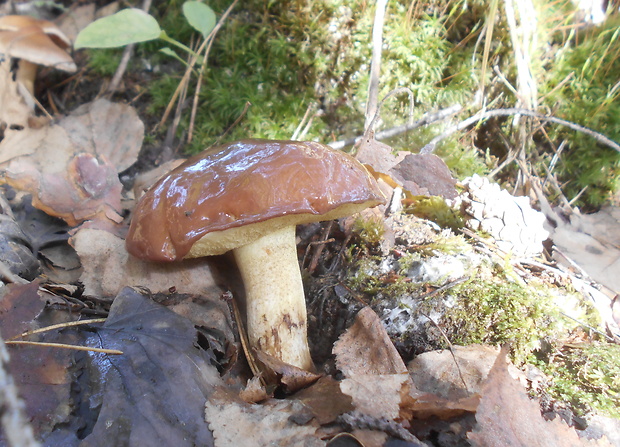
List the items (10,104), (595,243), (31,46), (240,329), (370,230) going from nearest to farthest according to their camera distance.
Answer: (240,329), (370,230), (595,243), (10,104), (31,46)

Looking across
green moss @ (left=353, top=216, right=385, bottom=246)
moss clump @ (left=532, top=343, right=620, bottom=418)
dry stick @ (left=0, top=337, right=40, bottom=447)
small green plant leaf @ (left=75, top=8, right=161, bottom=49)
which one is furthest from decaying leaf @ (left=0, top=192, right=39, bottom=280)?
moss clump @ (left=532, top=343, right=620, bottom=418)

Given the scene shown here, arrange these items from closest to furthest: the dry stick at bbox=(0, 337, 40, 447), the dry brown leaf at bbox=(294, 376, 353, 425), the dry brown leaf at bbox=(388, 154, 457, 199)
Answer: the dry stick at bbox=(0, 337, 40, 447)
the dry brown leaf at bbox=(294, 376, 353, 425)
the dry brown leaf at bbox=(388, 154, 457, 199)

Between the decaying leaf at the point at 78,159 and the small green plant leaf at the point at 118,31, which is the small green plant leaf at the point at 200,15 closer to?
the small green plant leaf at the point at 118,31

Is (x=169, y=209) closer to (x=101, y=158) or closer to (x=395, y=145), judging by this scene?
(x=101, y=158)

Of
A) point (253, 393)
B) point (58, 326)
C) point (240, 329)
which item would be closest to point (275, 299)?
point (240, 329)

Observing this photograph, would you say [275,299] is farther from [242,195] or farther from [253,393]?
[242,195]

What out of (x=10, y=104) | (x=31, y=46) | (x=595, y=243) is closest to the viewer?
(x=595, y=243)

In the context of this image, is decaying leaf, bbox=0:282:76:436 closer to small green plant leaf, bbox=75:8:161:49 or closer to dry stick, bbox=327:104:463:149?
small green plant leaf, bbox=75:8:161:49

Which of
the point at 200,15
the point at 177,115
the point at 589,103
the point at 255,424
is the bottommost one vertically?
the point at 255,424
